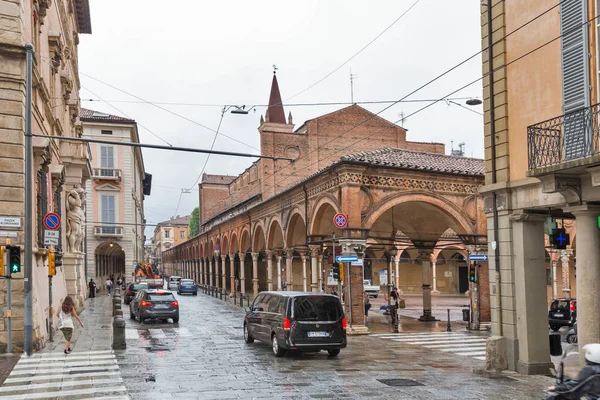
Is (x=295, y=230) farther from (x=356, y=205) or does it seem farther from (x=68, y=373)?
(x=68, y=373)

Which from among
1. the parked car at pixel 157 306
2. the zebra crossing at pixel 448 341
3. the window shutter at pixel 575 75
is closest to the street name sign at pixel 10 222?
the parked car at pixel 157 306

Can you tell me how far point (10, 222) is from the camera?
1580 cm

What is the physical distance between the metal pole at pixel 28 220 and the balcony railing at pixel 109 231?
119 feet

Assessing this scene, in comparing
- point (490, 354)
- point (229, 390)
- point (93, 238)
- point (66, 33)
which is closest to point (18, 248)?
point (229, 390)

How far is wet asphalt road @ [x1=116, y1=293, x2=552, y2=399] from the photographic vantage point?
11039 millimetres

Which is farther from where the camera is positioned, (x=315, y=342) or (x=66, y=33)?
(x=66, y=33)

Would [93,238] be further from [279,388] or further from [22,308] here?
[279,388]

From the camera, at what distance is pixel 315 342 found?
15.7 m

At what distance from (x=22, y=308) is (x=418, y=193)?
15765 millimetres

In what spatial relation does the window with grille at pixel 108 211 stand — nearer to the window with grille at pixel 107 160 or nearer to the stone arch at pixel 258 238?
the window with grille at pixel 107 160

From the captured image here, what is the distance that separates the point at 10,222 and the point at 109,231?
3725 cm

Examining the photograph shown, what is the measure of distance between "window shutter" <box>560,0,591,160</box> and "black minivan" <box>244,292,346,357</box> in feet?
24.6

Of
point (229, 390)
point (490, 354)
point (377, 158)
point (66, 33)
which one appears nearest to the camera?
point (229, 390)

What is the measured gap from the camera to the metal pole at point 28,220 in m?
15.4
